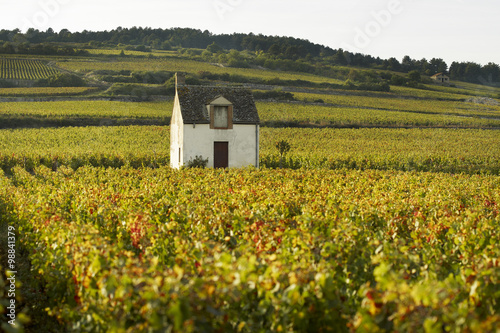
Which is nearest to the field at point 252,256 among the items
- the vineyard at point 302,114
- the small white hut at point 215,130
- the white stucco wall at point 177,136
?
the small white hut at point 215,130

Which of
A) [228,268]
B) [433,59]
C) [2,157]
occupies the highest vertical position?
[433,59]

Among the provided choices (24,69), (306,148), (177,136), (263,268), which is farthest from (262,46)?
(263,268)

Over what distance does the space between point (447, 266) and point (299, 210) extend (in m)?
4.25

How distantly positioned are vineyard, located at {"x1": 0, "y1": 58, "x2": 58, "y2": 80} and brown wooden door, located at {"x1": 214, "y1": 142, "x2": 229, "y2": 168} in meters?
62.2

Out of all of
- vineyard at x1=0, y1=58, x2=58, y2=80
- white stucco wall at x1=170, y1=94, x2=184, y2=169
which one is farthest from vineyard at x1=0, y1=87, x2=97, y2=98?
white stucco wall at x1=170, y1=94, x2=184, y2=169

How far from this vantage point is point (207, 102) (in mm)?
30078

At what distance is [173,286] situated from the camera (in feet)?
14.1

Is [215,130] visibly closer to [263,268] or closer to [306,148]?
[306,148]

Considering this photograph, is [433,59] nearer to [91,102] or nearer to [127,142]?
[91,102]

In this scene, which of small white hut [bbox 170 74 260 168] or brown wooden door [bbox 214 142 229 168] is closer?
small white hut [bbox 170 74 260 168]

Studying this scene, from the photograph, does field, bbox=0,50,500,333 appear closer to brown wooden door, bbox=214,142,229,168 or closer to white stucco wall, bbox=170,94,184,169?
white stucco wall, bbox=170,94,184,169

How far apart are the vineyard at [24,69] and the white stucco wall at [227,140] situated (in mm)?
61664

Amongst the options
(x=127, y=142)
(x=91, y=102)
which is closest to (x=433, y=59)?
(x=91, y=102)

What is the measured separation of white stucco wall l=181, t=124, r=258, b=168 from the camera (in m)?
29.0
